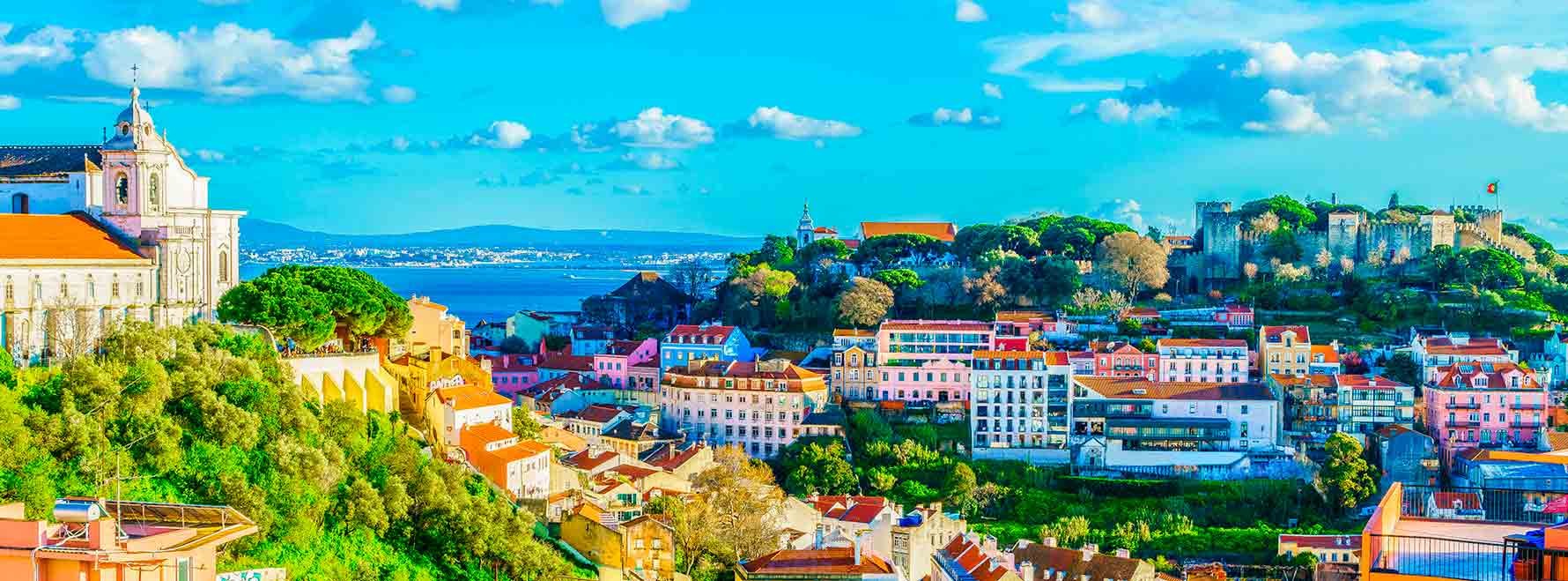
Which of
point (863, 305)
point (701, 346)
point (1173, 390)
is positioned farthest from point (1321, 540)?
point (701, 346)

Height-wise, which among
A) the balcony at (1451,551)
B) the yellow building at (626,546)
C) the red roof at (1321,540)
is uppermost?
the balcony at (1451,551)

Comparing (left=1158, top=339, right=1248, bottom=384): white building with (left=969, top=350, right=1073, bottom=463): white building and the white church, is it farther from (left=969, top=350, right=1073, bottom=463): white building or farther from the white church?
the white church

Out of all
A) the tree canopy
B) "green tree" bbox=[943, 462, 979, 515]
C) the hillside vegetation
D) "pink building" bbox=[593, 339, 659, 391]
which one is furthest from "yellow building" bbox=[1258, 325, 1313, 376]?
the hillside vegetation

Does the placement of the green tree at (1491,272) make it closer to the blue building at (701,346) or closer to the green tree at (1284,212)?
the green tree at (1284,212)

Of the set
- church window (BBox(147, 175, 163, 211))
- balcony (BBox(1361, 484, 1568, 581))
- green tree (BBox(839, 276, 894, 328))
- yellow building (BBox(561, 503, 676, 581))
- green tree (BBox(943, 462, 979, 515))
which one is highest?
church window (BBox(147, 175, 163, 211))

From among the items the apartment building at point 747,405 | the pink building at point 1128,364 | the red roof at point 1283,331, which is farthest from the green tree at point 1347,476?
the apartment building at point 747,405

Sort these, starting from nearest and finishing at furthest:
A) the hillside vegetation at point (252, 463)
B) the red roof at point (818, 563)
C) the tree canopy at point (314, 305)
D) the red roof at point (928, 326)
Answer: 1. the hillside vegetation at point (252, 463)
2. the red roof at point (818, 563)
3. the tree canopy at point (314, 305)
4. the red roof at point (928, 326)
